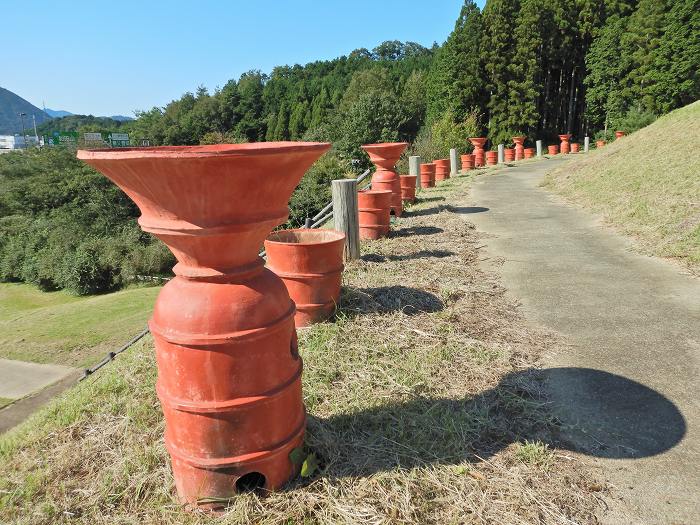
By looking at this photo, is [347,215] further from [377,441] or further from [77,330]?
[77,330]

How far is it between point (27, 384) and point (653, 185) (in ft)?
46.2

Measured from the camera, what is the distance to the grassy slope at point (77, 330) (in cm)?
1315

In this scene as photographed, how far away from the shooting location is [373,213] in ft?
25.8

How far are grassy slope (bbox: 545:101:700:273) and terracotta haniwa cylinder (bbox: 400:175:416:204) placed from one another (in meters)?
3.90

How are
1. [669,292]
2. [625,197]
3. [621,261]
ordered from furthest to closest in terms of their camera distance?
[625,197] < [621,261] < [669,292]

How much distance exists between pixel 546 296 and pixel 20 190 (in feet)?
134

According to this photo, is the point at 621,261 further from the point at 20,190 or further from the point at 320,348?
the point at 20,190

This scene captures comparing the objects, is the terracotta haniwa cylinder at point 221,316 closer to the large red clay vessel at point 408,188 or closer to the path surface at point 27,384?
the path surface at point 27,384

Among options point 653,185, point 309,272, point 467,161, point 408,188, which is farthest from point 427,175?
point 309,272

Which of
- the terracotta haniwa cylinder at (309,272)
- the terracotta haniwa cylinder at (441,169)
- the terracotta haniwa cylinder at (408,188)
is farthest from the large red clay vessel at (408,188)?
the terracotta haniwa cylinder at (309,272)

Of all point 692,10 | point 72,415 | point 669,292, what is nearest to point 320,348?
point 72,415

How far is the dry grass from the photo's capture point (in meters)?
2.44

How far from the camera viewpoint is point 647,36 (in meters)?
31.6

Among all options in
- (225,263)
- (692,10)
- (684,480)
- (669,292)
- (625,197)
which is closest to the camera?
(225,263)
